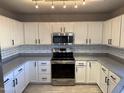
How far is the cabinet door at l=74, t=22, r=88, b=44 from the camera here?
449 cm

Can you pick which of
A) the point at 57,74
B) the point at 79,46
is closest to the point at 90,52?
the point at 79,46

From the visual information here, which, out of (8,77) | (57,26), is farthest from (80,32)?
(8,77)

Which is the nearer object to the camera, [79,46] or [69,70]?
[69,70]

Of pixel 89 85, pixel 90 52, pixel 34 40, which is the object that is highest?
pixel 34 40

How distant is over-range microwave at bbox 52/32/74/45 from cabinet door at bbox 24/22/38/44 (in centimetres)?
62

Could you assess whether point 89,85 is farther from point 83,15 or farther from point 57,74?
point 83,15

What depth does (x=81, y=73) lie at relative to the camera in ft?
14.2

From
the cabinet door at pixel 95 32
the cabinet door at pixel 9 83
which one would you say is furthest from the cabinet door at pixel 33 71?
the cabinet door at pixel 95 32

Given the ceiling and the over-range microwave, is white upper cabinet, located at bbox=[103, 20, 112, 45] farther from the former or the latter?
the over-range microwave

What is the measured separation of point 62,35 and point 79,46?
759mm

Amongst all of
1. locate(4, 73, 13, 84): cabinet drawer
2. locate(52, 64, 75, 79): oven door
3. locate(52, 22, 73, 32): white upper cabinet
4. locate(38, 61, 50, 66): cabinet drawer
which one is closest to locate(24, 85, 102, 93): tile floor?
locate(52, 64, 75, 79): oven door

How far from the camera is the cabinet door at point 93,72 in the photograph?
425 centimetres

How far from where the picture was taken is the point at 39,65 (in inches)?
171

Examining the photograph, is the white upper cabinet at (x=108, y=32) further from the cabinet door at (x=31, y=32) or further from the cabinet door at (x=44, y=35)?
the cabinet door at (x=31, y=32)
